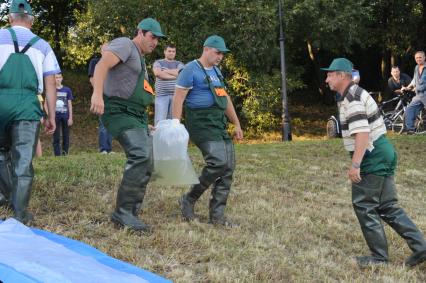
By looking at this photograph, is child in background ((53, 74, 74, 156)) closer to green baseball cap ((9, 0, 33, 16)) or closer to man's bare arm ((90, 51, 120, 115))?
green baseball cap ((9, 0, 33, 16))

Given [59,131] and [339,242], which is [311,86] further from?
[339,242]

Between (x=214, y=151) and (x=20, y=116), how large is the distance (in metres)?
1.79

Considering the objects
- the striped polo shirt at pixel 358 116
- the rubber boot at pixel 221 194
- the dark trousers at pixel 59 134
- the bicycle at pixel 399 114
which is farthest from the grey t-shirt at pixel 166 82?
the bicycle at pixel 399 114

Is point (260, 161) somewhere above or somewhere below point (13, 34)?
below

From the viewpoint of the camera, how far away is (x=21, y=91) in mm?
4656

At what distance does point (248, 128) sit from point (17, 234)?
15165 mm

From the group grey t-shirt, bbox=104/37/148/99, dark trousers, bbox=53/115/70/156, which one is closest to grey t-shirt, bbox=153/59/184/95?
dark trousers, bbox=53/115/70/156

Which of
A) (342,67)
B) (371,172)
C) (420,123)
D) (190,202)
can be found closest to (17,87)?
(190,202)

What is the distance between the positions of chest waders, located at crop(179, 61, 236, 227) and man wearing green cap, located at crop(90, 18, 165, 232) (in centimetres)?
67

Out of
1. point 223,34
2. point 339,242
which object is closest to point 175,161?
point 339,242

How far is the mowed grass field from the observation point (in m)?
4.40

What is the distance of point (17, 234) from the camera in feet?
12.4

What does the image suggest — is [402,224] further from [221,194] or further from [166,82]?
[166,82]

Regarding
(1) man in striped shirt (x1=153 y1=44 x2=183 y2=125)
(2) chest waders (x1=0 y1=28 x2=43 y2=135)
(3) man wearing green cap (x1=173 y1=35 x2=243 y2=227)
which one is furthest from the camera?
(1) man in striped shirt (x1=153 y1=44 x2=183 y2=125)
